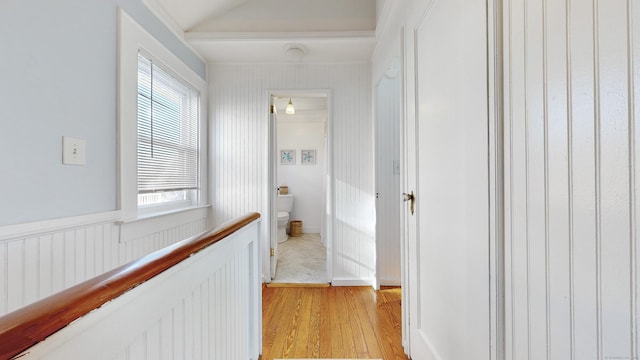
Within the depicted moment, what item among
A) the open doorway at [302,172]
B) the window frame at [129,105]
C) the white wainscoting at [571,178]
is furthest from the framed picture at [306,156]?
the white wainscoting at [571,178]

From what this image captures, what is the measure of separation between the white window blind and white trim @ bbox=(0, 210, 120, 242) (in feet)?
1.37

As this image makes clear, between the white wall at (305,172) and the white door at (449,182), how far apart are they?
370 cm

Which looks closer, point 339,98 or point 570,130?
point 570,130

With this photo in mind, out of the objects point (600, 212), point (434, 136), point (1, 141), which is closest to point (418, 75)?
point (434, 136)

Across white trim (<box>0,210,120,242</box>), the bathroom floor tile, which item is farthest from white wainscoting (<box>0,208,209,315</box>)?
the bathroom floor tile

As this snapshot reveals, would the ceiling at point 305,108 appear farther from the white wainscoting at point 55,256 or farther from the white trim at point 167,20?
the white wainscoting at point 55,256

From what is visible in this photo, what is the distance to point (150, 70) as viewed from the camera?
187cm

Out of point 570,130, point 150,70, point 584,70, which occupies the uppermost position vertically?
point 150,70

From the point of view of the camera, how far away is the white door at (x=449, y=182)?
34.2 inches

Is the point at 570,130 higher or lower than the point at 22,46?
lower

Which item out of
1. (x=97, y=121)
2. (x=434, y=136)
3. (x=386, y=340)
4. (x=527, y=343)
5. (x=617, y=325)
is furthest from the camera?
(x=386, y=340)

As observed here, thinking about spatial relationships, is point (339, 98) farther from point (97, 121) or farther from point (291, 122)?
point (291, 122)

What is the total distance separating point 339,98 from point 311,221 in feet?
9.94

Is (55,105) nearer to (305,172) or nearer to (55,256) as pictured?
(55,256)
